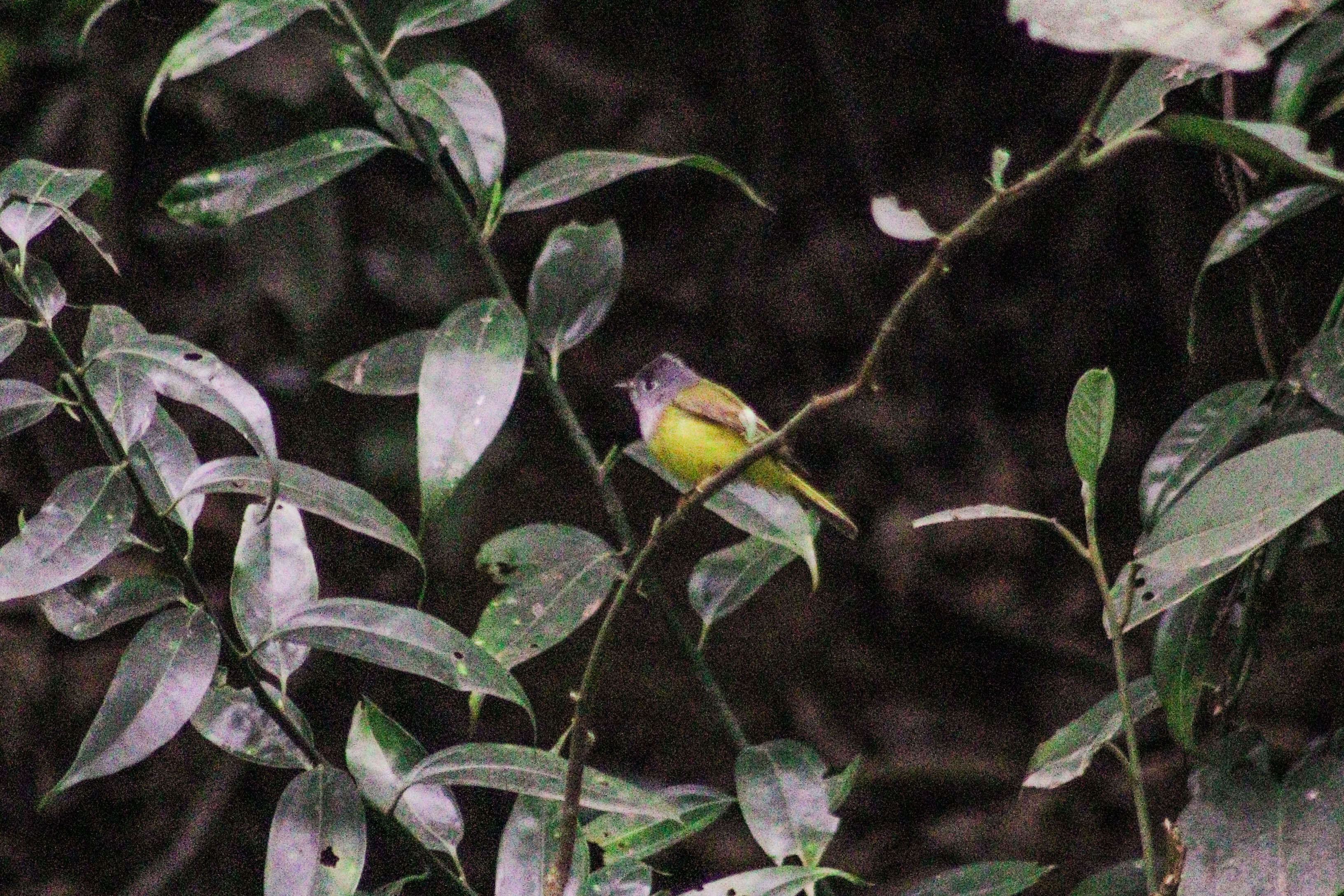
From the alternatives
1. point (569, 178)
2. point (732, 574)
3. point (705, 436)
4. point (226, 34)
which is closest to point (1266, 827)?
point (732, 574)

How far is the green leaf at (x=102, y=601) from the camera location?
1131 millimetres

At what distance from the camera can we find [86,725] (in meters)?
3.08

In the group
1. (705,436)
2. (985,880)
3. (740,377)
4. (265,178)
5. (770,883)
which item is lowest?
(740,377)

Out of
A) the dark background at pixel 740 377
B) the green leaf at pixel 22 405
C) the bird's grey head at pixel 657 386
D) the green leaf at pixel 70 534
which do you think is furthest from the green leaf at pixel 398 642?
the dark background at pixel 740 377

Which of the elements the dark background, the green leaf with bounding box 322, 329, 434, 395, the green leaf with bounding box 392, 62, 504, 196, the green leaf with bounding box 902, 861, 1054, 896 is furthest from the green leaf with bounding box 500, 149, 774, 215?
the dark background

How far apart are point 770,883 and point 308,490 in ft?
1.63

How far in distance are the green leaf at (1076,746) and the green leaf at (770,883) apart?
0.31m

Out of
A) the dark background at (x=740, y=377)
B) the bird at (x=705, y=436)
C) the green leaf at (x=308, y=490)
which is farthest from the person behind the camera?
the dark background at (x=740, y=377)

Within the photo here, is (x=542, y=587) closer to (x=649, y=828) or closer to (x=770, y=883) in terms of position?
(x=649, y=828)

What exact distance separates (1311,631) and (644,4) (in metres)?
2.45

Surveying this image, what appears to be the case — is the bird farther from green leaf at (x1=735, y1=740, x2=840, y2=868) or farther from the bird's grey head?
green leaf at (x1=735, y1=740, x2=840, y2=868)

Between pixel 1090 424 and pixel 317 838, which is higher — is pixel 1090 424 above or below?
above

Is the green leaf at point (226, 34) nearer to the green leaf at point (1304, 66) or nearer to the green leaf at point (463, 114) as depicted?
the green leaf at point (463, 114)

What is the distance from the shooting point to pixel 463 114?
4.37 feet
